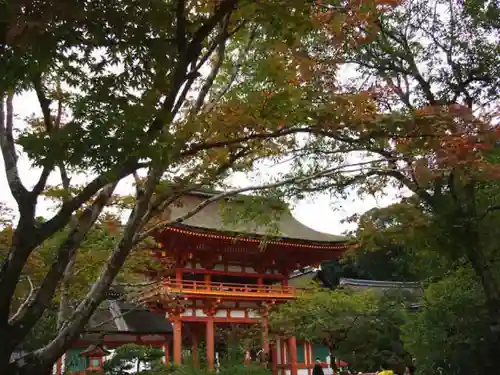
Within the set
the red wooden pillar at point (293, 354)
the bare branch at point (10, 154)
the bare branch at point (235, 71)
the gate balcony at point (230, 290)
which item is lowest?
the red wooden pillar at point (293, 354)

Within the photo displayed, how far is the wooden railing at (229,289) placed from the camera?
15.0 m

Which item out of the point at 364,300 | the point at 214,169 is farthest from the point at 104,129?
the point at 364,300

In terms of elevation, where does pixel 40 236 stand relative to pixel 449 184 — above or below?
below

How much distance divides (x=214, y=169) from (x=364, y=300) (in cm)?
1048

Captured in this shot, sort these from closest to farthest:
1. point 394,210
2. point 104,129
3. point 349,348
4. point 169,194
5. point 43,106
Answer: point 104,129
point 43,106
point 169,194
point 394,210
point 349,348

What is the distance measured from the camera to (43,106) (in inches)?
170

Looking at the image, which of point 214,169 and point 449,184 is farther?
point 449,184

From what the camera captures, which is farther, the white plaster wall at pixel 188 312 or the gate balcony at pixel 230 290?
the white plaster wall at pixel 188 312

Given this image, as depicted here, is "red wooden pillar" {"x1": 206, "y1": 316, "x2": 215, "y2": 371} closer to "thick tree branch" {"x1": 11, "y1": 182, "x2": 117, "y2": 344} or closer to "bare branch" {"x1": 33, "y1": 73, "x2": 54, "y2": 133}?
"thick tree branch" {"x1": 11, "y1": 182, "x2": 117, "y2": 344}

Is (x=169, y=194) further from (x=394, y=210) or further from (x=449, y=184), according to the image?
(x=449, y=184)

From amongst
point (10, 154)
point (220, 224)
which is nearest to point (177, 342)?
point (220, 224)

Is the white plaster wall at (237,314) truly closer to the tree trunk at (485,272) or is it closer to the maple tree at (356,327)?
the maple tree at (356,327)

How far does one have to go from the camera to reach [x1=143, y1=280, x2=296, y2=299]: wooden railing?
15.0m

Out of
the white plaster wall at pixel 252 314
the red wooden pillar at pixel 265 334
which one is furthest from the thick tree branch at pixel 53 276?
the white plaster wall at pixel 252 314
